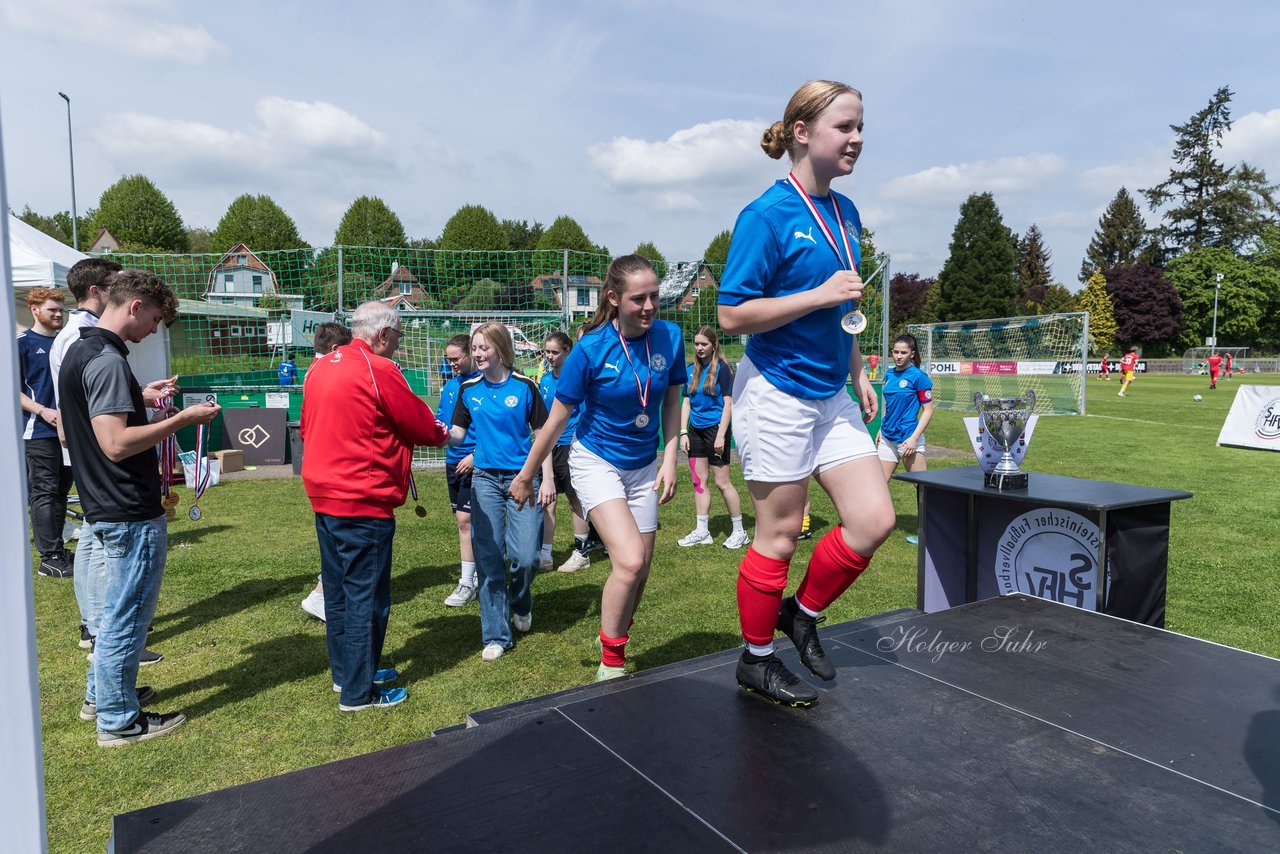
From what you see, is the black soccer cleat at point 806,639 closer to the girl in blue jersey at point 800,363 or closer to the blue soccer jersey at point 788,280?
the girl in blue jersey at point 800,363

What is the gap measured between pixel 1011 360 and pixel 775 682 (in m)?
28.0

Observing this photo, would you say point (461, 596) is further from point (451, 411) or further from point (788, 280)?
point (788, 280)

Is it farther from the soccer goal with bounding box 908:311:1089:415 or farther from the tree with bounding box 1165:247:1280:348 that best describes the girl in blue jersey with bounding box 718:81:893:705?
the tree with bounding box 1165:247:1280:348

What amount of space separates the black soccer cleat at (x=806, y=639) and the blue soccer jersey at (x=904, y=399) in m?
4.93

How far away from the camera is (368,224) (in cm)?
7462

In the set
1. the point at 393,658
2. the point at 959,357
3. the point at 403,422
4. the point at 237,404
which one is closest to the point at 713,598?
the point at 393,658

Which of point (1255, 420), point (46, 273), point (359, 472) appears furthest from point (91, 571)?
point (1255, 420)

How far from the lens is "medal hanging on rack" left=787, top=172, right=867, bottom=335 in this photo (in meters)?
2.61

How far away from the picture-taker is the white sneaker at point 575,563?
22.5ft

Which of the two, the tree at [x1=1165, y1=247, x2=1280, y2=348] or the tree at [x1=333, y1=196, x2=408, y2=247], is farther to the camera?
the tree at [x1=333, y1=196, x2=408, y2=247]

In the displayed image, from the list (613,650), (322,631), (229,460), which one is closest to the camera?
(613,650)

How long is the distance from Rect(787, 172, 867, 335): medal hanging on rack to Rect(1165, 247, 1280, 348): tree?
76.2 metres

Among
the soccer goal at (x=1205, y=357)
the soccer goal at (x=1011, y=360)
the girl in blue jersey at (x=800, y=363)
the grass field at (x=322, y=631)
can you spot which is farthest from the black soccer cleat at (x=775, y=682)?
the soccer goal at (x=1205, y=357)

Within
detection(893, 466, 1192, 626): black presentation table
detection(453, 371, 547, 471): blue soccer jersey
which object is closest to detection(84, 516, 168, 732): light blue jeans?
detection(453, 371, 547, 471): blue soccer jersey
